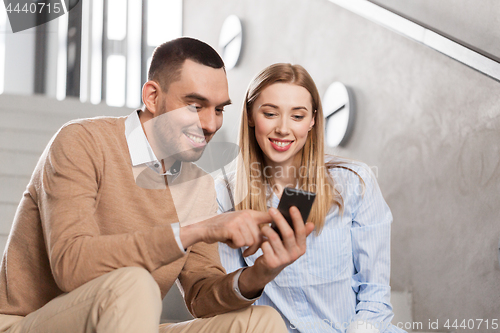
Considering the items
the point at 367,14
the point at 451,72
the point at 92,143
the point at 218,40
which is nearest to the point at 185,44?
the point at 92,143

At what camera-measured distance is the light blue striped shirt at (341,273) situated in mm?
1334

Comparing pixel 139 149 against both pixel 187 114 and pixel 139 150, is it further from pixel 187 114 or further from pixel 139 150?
pixel 187 114

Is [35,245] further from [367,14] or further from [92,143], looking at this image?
[367,14]

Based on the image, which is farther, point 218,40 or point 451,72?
point 218,40

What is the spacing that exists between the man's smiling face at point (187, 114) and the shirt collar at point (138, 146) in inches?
1.4

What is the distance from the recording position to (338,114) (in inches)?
97.2

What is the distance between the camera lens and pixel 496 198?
5.36 ft

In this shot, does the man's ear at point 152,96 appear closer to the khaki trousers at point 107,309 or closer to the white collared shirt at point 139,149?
the white collared shirt at point 139,149

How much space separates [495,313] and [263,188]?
0.89m

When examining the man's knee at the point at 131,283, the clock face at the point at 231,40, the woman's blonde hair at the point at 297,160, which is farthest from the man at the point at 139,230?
the clock face at the point at 231,40

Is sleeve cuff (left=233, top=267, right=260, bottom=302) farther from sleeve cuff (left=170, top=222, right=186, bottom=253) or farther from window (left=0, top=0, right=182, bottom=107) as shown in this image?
window (left=0, top=0, right=182, bottom=107)

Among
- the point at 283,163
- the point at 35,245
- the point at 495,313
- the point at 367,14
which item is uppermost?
the point at 367,14

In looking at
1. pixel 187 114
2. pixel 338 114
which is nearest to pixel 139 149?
pixel 187 114

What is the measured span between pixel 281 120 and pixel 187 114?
13.7 inches
